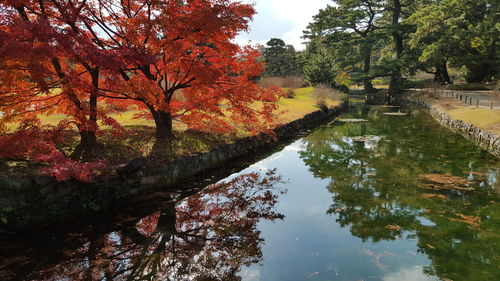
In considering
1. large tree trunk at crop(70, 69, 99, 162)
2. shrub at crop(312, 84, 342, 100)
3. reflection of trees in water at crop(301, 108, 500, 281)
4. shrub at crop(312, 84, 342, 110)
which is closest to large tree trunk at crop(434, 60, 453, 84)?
shrub at crop(312, 84, 342, 110)

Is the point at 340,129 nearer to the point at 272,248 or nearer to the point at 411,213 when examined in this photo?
the point at 411,213

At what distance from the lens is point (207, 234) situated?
7.59 metres

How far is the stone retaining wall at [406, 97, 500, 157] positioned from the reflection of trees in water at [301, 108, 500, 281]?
26.8 inches

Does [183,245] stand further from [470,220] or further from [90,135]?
[470,220]

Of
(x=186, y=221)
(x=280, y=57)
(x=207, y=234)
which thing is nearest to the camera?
(x=207, y=234)

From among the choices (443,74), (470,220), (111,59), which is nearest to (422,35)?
(443,74)

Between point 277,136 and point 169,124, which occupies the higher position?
point 169,124

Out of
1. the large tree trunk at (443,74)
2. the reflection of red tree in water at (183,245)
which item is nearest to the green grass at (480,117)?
the reflection of red tree in water at (183,245)

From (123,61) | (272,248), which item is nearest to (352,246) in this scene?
(272,248)

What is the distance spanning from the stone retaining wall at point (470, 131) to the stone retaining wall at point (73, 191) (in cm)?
1251

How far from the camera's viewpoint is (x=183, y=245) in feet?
23.4

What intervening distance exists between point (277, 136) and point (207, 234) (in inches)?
466

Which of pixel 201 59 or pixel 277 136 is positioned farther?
pixel 277 136

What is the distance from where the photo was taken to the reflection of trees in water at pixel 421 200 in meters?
6.51
